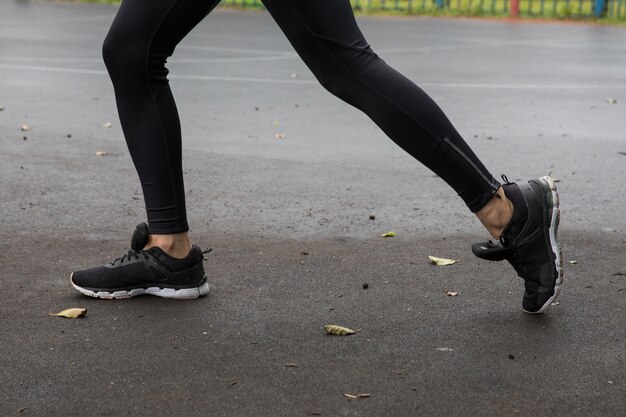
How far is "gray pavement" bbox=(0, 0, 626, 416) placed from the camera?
303 centimetres

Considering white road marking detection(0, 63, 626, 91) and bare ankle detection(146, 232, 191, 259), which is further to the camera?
white road marking detection(0, 63, 626, 91)

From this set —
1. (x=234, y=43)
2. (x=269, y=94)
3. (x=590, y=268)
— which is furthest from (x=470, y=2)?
(x=590, y=268)

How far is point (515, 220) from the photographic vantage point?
3.61m

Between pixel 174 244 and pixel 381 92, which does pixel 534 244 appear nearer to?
pixel 381 92

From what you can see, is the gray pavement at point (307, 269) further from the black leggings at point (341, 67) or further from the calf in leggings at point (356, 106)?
the black leggings at point (341, 67)

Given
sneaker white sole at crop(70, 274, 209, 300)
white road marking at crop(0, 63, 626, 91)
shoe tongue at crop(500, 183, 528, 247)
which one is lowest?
white road marking at crop(0, 63, 626, 91)

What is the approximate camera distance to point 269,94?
991 centimetres

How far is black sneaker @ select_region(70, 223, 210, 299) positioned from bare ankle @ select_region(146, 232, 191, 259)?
2cm

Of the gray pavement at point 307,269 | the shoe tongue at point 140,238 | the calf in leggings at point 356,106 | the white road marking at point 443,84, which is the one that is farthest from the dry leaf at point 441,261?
the white road marking at point 443,84

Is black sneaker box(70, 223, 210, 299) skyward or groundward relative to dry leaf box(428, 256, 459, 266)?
skyward

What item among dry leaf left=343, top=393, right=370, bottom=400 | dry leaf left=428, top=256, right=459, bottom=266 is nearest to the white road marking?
dry leaf left=428, top=256, right=459, bottom=266

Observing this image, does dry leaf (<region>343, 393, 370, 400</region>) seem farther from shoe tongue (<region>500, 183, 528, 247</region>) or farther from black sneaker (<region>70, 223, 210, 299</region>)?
black sneaker (<region>70, 223, 210, 299</region>)

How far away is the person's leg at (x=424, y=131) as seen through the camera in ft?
11.7

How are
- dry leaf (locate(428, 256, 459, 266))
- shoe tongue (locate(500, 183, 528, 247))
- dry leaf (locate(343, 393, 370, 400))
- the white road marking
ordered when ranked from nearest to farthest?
1. dry leaf (locate(343, 393, 370, 400))
2. shoe tongue (locate(500, 183, 528, 247))
3. dry leaf (locate(428, 256, 459, 266))
4. the white road marking
